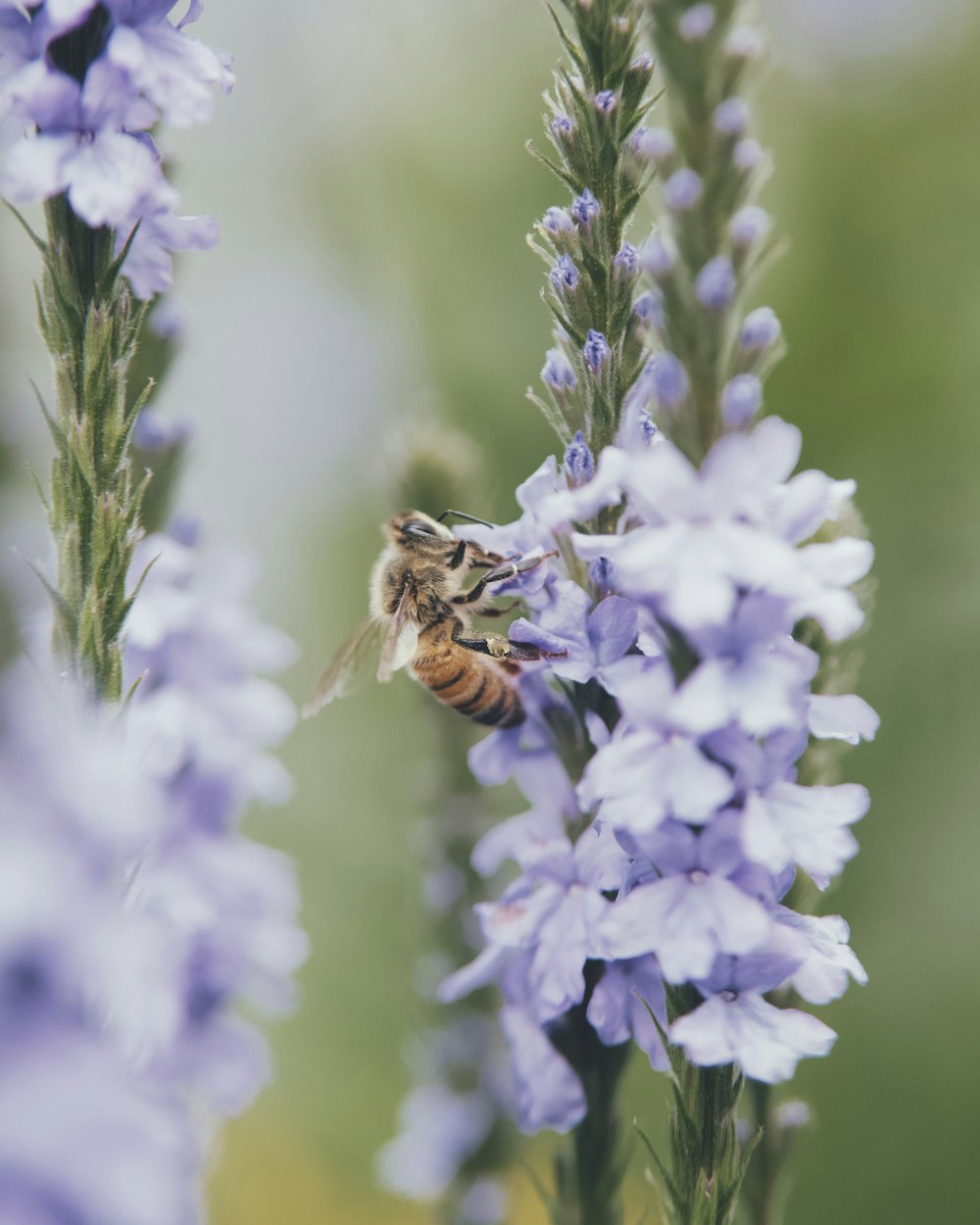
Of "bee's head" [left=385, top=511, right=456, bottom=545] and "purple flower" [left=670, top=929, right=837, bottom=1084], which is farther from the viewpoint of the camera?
"bee's head" [left=385, top=511, right=456, bottom=545]

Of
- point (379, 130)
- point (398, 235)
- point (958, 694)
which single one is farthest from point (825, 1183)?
point (379, 130)

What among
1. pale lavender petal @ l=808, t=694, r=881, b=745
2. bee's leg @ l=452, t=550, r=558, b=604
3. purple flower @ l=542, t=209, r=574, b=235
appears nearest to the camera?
pale lavender petal @ l=808, t=694, r=881, b=745

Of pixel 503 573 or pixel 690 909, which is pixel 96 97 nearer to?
pixel 503 573

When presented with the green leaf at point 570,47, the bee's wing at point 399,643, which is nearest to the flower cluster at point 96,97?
the green leaf at point 570,47

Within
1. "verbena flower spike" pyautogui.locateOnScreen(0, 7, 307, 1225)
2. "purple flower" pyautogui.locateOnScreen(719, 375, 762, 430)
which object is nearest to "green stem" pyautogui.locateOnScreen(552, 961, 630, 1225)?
"verbena flower spike" pyautogui.locateOnScreen(0, 7, 307, 1225)

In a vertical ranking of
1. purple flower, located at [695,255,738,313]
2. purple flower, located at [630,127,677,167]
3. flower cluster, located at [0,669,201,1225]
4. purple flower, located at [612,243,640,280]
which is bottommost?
flower cluster, located at [0,669,201,1225]

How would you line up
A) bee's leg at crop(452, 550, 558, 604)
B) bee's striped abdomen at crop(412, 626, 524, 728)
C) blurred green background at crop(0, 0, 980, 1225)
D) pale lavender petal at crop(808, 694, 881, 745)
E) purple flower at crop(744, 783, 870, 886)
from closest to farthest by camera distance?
purple flower at crop(744, 783, 870, 886)
pale lavender petal at crop(808, 694, 881, 745)
bee's leg at crop(452, 550, 558, 604)
bee's striped abdomen at crop(412, 626, 524, 728)
blurred green background at crop(0, 0, 980, 1225)

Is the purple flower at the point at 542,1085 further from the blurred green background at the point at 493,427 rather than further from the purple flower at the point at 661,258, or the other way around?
the blurred green background at the point at 493,427

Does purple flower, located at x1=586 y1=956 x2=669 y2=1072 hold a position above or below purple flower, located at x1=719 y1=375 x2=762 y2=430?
below

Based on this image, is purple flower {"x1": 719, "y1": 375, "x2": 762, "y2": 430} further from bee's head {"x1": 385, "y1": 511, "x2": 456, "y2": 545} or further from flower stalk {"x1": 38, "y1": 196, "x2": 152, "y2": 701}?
bee's head {"x1": 385, "y1": 511, "x2": 456, "y2": 545}
